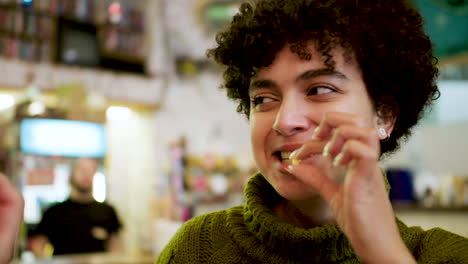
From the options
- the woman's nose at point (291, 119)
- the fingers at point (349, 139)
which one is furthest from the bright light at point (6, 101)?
the fingers at point (349, 139)

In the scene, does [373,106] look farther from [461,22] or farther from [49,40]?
[49,40]

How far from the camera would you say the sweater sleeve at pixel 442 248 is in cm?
94

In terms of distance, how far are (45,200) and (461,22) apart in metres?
3.94

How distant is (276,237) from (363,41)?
449 mm

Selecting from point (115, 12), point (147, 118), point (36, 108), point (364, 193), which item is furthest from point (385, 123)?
point (147, 118)

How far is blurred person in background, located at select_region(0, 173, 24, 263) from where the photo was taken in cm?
78

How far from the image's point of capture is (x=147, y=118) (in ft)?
21.6

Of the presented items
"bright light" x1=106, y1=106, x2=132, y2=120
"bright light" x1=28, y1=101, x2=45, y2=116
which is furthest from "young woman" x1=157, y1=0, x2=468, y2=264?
"bright light" x1=106, y1=106, x2=132, y2=120

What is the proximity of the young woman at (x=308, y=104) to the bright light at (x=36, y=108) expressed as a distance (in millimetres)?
Result: 3542

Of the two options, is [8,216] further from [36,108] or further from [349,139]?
[36,108]

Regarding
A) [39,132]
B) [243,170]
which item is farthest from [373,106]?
[243,170]

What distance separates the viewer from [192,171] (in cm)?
523

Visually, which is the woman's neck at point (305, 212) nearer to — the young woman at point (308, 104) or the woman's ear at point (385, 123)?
the young woman at point (308, 104)

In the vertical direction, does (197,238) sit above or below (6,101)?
below
